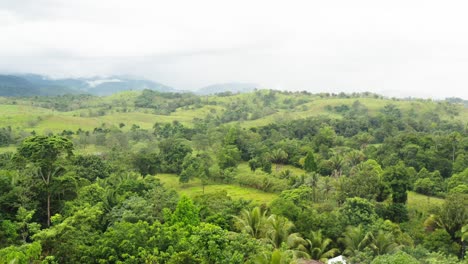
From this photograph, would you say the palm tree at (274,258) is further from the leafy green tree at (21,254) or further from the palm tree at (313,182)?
the palm tree at (313,182)

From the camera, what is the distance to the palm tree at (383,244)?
2662 centimetres

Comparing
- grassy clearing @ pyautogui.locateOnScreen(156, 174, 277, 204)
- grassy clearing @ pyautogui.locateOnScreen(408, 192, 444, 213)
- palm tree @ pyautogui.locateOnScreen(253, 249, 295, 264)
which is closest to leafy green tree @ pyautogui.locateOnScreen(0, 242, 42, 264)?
palm tree @ pyautogui.locateOnScreen(253, 249, 295, 264)

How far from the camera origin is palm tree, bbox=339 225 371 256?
27047 millimetres

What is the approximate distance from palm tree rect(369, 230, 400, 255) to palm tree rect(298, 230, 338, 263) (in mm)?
2594

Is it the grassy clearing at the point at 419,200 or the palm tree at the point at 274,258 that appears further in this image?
the grassy clearing at the point at 419,200

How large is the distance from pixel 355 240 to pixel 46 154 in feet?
70.9

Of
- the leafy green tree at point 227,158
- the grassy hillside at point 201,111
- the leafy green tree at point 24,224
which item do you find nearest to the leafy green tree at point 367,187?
the leafy green tree at point 227,158

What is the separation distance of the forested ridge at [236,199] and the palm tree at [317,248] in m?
0.10

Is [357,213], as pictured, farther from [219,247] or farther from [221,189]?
[221,189]

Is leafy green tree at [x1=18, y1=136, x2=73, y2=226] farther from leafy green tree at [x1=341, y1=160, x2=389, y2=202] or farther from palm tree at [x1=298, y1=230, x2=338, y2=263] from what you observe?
leafy green tree at [x1=341, y1=160, x2=389, y2=202]

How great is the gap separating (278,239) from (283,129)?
5972 centimetres

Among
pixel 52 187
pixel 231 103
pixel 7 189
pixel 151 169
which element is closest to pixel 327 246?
pixel 52 187

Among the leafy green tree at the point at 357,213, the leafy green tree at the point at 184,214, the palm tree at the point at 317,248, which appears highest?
the leafy green tree at the point at 184,214

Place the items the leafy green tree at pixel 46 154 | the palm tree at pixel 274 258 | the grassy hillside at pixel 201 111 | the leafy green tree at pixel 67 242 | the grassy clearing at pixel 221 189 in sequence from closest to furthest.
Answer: the palm tree at pixel 274 258 → the leafy green tree at pixel 67 242 → the leafy green tree at pixel 46 154 → the grassy clearing at pixel 221 189 → the grassy hillside at pixel 201 111
